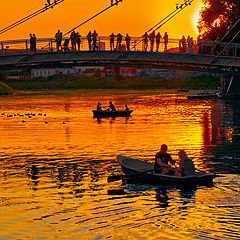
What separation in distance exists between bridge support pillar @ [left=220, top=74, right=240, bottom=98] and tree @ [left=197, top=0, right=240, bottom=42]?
7.30 meters

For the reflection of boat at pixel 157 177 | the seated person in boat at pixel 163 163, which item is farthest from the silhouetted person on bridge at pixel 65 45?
the seated person in boat at pixel 163 163

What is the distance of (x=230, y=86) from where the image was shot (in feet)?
398

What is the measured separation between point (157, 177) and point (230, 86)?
9092 cm

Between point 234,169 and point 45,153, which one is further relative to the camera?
point 45,153

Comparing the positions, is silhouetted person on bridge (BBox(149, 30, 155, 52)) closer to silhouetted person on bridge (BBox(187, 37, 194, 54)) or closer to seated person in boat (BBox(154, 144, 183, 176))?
silhouetted person on bridge (BBox(187, 37, 194, 54))

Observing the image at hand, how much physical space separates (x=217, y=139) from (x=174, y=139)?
3.12m

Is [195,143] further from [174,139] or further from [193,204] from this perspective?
[193,204]

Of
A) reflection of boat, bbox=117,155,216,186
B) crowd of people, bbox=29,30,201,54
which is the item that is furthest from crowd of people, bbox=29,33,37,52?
reflection of boat, bbox=117,155,216,186

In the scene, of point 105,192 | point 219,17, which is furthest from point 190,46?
point 105,192

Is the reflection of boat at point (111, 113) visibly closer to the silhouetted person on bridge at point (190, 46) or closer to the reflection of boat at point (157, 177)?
the silhouetted person on bridge at point (190, 46)

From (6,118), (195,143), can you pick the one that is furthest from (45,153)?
(6,118)

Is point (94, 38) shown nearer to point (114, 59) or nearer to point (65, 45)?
point (65, 45)

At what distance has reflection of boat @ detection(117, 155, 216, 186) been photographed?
3096 centimetres

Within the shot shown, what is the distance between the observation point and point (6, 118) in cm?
8650
